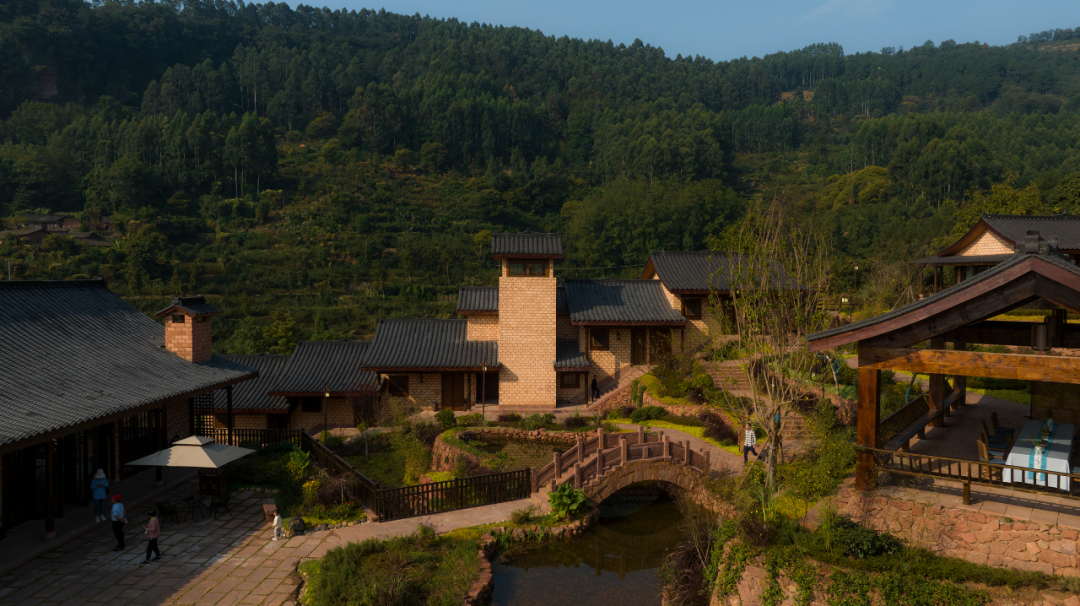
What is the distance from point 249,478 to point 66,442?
4.42 meters

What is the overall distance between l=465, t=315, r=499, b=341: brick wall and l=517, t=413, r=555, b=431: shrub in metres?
5.29

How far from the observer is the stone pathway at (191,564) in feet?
36.1

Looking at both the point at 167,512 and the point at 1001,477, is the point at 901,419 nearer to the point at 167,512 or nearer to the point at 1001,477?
the point at 1001,477

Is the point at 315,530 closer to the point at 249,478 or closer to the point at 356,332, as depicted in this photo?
the point at 249,478

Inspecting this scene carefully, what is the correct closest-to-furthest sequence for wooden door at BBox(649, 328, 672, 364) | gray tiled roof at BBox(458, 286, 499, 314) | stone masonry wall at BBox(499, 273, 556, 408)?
stone masonry wall at BBox(499, 273, 556, 408) < gray tiled roof at BBox(458, 286, 499, 314) < wooden door at BBox(649, 328, 672, 364)

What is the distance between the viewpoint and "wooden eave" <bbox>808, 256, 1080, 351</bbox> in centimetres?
894

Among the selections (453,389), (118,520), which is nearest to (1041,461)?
(118,520)

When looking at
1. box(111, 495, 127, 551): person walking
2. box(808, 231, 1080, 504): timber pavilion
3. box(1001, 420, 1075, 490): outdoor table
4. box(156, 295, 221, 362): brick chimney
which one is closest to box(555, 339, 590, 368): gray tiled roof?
box(156, 295, 221, 362): brick chimney

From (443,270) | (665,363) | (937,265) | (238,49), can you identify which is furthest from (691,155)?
(238,49)

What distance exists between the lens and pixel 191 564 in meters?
12.3

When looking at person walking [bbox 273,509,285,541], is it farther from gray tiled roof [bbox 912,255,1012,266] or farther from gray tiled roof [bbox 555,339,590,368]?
gray tiled roof [bbox 912,255,1012,266]

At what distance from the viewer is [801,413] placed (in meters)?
20.4

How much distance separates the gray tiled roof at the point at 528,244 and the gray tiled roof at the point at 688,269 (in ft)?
19.6

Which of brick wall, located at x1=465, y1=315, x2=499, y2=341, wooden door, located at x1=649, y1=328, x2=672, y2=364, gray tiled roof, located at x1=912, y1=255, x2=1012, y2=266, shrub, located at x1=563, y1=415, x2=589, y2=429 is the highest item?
gray tiled roof, located at x1=912, y1=255, x2=1012, y2=266
